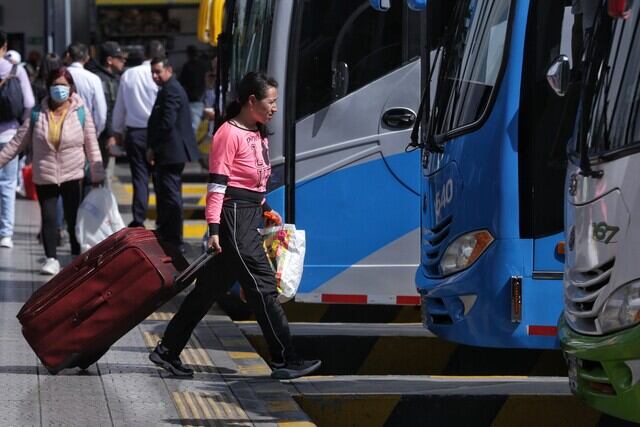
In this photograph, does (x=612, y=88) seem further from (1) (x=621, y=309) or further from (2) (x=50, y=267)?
(2) (x=50, y=267)

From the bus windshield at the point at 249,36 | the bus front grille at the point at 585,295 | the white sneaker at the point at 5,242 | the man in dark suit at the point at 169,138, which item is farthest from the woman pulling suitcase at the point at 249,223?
the white sneaker at the point at 5,242

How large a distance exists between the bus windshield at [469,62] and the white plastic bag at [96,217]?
4839mm

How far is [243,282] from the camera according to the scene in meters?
7.50

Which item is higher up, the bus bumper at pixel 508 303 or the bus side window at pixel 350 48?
the bus side window at pixel 350 48

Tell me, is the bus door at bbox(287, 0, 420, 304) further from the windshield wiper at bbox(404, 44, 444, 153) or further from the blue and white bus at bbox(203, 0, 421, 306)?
the windshield wiper at bbox(404, 44, 444, 153)

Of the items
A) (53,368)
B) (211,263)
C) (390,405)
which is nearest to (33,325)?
(53,368)

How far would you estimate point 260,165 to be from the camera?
7.49 metres

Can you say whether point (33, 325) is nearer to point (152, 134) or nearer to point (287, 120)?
point (287, 120)

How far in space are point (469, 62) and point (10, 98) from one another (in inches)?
276

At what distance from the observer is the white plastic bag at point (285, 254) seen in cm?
760

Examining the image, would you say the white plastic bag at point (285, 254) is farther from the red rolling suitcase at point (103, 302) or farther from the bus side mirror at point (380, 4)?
the bus side mirror at point (380, 4)

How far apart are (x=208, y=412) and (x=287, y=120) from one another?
286 cm

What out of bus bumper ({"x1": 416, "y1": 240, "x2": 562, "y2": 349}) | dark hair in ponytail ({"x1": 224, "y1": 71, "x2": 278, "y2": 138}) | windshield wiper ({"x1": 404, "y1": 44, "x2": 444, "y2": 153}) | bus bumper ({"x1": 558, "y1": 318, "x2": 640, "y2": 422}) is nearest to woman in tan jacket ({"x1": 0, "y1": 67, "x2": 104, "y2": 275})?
dark hair in ponytail ({"x1": 224, "y1": 71, "x2": 278, "y2": 138})

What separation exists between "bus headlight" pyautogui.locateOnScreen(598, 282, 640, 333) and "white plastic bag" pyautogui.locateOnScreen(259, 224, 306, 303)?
2.58m
